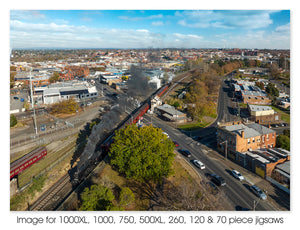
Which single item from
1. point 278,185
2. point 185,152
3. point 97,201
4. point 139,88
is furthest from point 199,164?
point 139,88

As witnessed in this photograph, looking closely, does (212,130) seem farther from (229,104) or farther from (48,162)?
(48,162)

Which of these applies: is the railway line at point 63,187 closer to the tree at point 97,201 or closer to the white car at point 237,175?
the tree at point 97,201

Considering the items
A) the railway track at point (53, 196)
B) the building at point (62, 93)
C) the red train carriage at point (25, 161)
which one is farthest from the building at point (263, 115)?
the building at point (62, 93)

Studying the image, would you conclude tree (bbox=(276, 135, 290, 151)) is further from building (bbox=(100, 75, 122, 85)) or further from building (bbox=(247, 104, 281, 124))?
building (bbox=(100, 75, 122, 85))

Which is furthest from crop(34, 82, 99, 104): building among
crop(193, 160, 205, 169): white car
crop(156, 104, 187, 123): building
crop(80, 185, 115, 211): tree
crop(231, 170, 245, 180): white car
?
crop(231, 170, 245, 180): white car

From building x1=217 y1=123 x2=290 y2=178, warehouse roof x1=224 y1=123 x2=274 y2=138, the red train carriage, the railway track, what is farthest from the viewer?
warehouse roof x1=224 y1=123 x2=274 y2=138

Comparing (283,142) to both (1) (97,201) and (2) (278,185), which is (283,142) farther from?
(1) (97,201)

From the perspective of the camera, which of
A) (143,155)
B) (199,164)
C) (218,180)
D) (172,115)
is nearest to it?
(143,155)
